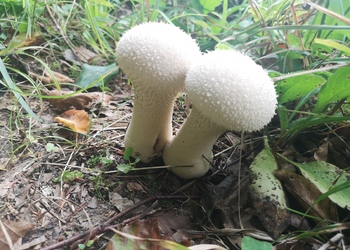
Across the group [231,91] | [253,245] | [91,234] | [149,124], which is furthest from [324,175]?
[91,234]

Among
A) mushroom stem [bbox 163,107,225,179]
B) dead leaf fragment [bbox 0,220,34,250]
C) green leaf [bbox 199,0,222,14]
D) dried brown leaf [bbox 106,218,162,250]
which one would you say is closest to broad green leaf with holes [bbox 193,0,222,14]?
green leaf [bbox 199,0,222,14]

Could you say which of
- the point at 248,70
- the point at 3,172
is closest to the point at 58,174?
the point at 3,172

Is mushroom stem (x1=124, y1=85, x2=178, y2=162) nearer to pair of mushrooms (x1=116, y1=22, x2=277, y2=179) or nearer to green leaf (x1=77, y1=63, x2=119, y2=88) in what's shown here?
pair of mushrooms (x1=116, y1=22, x2=277, y2=179)

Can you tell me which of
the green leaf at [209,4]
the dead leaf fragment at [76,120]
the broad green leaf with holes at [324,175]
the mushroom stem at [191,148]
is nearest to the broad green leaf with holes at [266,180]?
the broad green leaf with holes at [324,175]

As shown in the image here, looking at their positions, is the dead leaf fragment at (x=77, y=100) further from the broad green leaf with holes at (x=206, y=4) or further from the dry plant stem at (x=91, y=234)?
the broad green leaf with holes at (x=206, y=4)

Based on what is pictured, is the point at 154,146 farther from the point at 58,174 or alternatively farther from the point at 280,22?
the point at 280,22
